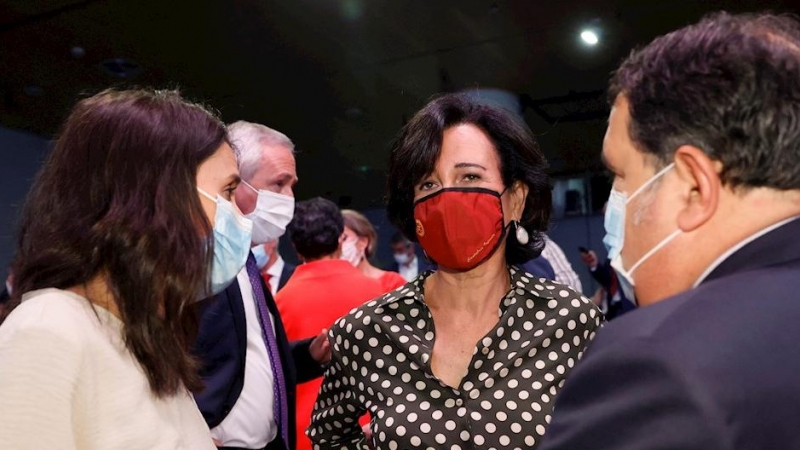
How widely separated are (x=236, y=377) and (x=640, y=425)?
4.97ft

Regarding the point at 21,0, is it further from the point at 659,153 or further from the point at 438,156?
the point at 659,153

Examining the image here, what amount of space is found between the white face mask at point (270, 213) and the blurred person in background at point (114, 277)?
131 cm

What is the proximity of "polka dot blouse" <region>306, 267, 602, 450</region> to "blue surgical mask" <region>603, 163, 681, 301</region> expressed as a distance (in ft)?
1.57

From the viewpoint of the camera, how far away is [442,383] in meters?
1.59

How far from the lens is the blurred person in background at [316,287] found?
9.32 ft

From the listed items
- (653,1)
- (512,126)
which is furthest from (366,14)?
(512,126)

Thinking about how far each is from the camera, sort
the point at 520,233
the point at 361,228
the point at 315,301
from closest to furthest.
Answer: the point at 520,233
the point at 315,301
the point at 361,228

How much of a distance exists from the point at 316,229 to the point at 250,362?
3.54 feet

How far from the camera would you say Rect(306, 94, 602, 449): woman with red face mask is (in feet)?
5.08

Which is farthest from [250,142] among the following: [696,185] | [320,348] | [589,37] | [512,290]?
[589,37]

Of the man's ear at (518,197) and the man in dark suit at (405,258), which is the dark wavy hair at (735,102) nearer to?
the man's ear at (518,197)

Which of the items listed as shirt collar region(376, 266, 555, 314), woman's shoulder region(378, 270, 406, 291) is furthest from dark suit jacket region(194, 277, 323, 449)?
woman's shoulder region(378, 270, 406, 291)

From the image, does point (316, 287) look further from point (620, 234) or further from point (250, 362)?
point (620, 234)

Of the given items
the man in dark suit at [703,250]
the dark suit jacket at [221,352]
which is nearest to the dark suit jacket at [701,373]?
the man in dark suit at [703,250]
